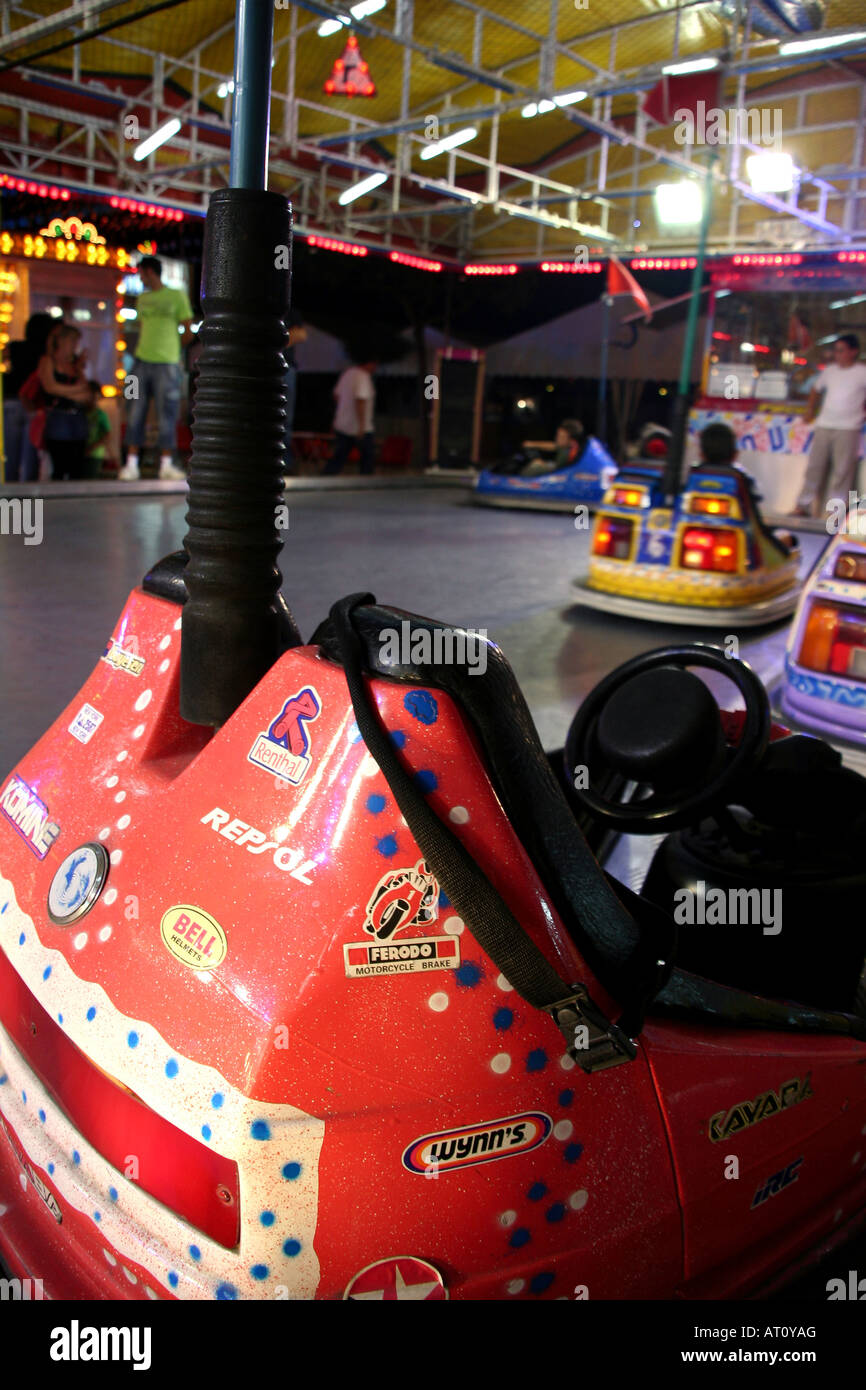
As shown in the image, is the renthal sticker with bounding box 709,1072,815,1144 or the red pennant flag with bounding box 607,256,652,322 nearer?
the renthal sticker with bounding box 709,1072,815,1144

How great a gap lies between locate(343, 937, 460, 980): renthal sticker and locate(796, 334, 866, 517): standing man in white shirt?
9.66m

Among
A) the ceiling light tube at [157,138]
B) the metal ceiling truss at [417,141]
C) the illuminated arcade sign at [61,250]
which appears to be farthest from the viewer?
the illuminated arcade sign at [61,250]

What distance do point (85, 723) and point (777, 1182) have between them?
967 mm

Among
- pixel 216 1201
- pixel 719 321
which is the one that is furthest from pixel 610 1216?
pixel 719 321

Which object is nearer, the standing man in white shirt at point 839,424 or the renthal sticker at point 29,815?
the renthal sticker at point 29,815

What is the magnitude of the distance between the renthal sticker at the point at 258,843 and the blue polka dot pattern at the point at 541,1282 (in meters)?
0.42

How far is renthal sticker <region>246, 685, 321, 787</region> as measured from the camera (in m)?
0.96

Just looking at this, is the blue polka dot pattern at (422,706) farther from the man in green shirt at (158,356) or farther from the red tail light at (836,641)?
the man in green shirt at (158,356)

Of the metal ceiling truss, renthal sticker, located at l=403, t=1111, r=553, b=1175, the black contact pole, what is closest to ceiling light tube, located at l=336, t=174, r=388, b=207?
the metal ceiling truss

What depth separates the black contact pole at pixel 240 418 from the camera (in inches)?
45.9

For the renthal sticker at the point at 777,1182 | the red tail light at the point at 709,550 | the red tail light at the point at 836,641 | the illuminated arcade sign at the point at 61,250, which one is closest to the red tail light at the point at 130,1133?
the renthal sticker at the point at 777,1182

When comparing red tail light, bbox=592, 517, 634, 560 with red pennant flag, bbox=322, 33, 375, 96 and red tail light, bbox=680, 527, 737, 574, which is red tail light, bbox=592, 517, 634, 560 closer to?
red tail light, bbox=680, 527, 737, 574

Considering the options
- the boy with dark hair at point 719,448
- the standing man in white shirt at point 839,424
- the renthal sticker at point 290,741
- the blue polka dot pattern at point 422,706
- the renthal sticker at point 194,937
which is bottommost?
the renthal sticker at point 194,937
